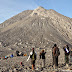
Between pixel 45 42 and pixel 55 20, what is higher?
pixel 55 20

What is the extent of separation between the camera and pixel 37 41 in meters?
37.1

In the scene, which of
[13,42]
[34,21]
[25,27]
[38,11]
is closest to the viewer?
[13,42]

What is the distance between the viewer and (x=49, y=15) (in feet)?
175

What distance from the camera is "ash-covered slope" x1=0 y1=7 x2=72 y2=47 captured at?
37.1 meters

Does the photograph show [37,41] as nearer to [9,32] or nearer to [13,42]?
[13,42]

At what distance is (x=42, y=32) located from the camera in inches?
1634

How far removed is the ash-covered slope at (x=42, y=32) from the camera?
37094 mm

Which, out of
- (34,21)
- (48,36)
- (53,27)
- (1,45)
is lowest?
(1,45)

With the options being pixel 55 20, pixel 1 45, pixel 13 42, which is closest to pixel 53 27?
pixel 55 20

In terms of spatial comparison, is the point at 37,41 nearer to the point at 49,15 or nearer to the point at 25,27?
the point at 25,27

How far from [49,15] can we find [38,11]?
669 cm

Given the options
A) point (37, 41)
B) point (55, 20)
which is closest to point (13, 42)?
point (37, 41)

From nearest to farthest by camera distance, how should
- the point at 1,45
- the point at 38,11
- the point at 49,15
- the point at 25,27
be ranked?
the point at 1,45, the point at 25,27, the point at 49,15, the point at 38,11

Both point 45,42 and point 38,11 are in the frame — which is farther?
point 38,11
